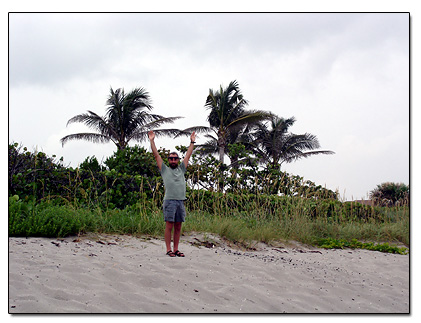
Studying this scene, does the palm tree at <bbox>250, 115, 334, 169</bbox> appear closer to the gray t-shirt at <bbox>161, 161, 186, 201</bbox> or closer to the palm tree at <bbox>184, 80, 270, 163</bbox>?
the palm tree at <bbox>184, 80, 270, 163</bbox>

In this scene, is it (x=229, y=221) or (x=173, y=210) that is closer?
(x=173, y=210)

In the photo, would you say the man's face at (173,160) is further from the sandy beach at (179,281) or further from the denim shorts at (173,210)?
the sandy beach at (179,281)

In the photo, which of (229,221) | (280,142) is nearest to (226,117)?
(280,142)

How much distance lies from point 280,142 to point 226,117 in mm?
4392

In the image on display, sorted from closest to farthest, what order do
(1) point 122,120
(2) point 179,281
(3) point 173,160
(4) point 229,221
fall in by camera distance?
(2) point 179,281, (3) point 173,160, (4) point 229,221, (1) point 122,120

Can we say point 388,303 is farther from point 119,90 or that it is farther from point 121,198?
point 119,90

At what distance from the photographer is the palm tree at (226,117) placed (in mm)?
24453

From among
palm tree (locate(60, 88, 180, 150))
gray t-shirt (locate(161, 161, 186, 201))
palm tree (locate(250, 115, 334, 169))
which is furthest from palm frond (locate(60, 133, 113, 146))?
gray t-shirt (locate(161, 161, 186, 201))

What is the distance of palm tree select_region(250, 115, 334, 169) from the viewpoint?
1052 inches

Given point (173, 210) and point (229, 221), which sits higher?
point (173, 210)

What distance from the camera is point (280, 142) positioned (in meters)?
26.9

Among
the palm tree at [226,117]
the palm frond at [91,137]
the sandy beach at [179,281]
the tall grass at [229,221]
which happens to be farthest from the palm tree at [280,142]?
the sandy beach at [179,281]

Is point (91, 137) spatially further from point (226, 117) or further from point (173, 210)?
point (173, 210)

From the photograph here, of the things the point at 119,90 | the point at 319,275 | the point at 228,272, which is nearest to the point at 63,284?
the point at 228,272
